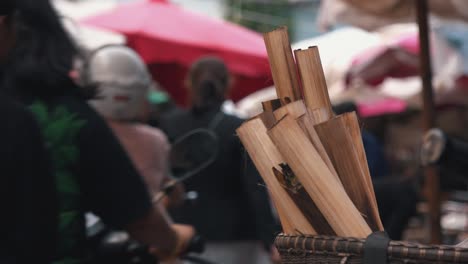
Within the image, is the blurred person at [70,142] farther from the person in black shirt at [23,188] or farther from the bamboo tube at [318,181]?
the bamboo tube at [318,181]

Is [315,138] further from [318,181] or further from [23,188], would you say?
[23,188]

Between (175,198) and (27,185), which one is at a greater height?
(27,185)

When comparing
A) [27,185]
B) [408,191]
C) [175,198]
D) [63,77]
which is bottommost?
[408,191]

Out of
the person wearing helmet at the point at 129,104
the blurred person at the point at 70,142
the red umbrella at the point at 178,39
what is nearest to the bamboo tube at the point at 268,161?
the blurred person at the point at 70,142

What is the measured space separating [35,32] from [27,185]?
79 cm

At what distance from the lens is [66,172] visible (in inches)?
113

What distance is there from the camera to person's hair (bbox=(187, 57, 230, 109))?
6051 mm

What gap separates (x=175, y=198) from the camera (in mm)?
4863

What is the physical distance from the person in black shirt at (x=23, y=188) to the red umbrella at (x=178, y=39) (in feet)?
22.1

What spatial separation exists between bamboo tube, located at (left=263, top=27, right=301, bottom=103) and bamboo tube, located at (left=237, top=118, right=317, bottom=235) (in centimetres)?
7

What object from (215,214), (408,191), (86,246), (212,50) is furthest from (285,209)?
(212,50)

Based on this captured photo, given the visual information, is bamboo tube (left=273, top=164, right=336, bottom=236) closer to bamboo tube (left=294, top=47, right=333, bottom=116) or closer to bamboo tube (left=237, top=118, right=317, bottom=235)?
bamboo tube (left=237, top=118, right=317, bottom=235)

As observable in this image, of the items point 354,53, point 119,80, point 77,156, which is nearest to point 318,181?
point 77,156

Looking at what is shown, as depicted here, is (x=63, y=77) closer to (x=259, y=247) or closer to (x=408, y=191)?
(x=259, y=247)
